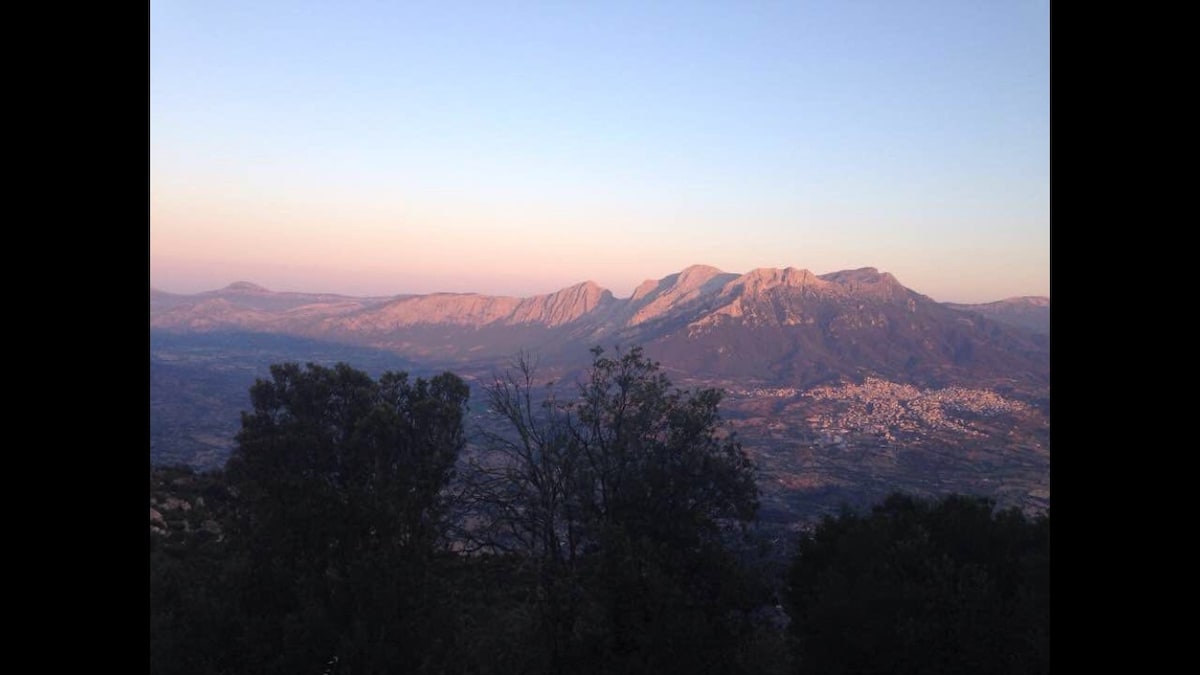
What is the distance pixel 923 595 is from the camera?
27.1 feet

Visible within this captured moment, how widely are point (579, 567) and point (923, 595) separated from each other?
14.6 feet

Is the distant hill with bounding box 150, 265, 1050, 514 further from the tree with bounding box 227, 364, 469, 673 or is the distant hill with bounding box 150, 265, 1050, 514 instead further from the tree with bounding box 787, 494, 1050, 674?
the tree with bounding box 227, 364, 469, 673

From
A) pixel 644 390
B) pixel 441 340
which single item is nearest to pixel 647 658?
pixel 644 390

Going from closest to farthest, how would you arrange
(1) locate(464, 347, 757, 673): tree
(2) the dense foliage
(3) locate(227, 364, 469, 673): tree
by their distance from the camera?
1. (3) locate(227, 364, 469, 673): tree
2. (2) the dense foliage
3. (1) locate(464, 347, 757, 673): tree

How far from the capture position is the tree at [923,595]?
25.8ft

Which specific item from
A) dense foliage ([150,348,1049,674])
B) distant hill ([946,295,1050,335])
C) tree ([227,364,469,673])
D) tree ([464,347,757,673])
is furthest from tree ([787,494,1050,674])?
distant hill ([946,295,1050,335])

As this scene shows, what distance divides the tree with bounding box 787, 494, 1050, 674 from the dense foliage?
29 millimetres

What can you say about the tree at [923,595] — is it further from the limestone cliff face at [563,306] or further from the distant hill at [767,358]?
the limestone cliff face at [563,306]

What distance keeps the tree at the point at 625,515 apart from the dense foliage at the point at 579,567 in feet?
0.11

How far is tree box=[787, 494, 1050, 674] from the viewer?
25.8 feet

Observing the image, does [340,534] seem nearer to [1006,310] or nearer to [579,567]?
[579,567]

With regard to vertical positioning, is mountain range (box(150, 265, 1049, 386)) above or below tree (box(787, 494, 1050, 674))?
above

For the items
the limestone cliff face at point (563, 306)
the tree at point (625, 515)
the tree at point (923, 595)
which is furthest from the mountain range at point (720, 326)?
the tree at point (625, 515)
